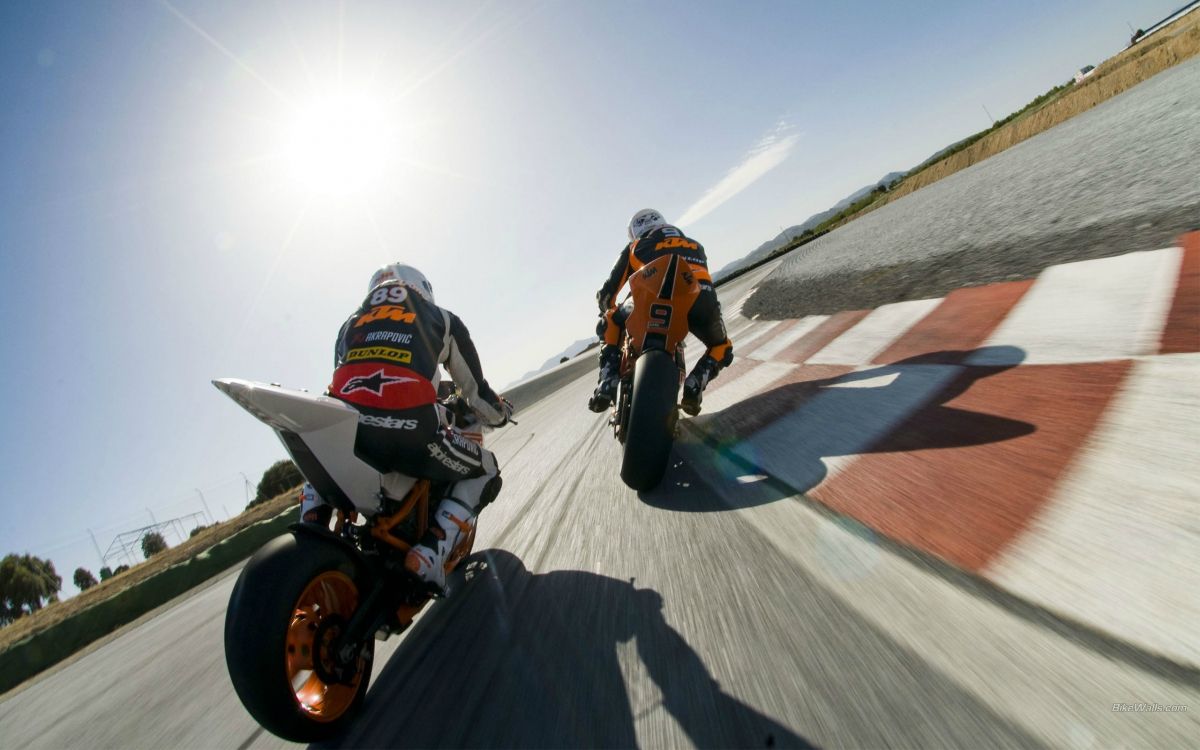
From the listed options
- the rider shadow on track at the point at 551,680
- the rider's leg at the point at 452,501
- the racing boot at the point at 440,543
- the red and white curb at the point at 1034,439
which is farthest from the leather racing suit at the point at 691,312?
the rider shadow on track at the point at 551,680

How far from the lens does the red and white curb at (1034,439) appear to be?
107 cm

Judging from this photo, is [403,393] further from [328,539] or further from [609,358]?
[609,358]

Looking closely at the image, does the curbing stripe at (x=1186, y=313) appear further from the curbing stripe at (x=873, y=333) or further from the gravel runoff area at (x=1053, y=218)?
the curbing stripe at (x=873, y=333)

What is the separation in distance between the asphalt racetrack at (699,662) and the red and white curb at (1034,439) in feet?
0.41

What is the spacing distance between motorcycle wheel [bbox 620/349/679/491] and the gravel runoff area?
2.49 m

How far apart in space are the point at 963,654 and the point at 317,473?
208 cm

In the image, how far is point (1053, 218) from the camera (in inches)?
146

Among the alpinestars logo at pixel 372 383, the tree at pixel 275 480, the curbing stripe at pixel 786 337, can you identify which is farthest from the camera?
the tree at pixel 275 480

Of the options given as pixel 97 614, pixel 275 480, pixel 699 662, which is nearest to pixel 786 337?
pixel 699 662

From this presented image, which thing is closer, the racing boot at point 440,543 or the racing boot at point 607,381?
the racing boot at point 440,543

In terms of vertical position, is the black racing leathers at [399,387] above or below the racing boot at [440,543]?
above

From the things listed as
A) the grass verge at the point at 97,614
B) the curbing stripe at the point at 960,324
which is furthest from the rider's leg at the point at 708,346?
the grass verge at the point at 97,614

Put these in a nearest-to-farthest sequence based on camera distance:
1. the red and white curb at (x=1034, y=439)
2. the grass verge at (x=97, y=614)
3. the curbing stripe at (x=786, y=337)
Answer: the red and white curb at (x=1034, y=439) < the grass verge at (x=97, y=614) < the curbing stripe at (x=786, y=337)

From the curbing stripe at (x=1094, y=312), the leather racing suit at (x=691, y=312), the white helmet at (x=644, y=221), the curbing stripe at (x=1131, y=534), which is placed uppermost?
the white helmet at (x=644, y=221)
